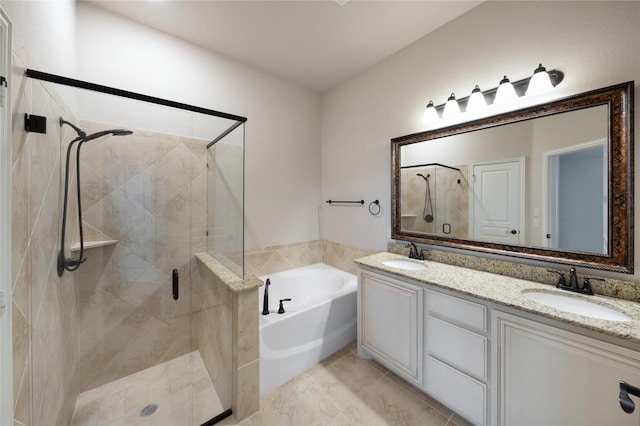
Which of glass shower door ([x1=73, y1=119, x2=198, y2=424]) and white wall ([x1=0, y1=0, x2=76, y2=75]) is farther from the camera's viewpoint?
glass shower door ([x1=73, y1=119, x2=198, y2=424])

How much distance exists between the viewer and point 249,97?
2590 mm

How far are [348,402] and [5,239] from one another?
6.45 feet

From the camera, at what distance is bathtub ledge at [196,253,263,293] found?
1.47m

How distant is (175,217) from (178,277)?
52 cm

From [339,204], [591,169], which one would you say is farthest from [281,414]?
[591,169]

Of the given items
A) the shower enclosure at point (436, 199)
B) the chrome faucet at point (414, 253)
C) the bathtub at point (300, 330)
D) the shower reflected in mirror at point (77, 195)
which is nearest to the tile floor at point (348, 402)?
the bathtub at point (300, 330)

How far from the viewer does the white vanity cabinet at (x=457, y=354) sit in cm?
135

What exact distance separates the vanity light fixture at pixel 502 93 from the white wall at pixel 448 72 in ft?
0.20

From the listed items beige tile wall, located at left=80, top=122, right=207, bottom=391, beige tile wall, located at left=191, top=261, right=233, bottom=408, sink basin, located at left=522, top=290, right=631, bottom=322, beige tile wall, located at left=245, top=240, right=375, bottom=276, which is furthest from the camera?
beige tile wall, located at left=245, top=240, right=375, bottom=276

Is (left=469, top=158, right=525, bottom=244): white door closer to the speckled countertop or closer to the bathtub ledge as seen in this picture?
the speckled countertop

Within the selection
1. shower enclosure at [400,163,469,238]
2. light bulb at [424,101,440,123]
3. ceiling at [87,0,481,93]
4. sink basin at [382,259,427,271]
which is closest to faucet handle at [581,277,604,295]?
Answer: shower enclosure at [400,163,469,238]

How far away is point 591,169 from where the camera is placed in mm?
1378

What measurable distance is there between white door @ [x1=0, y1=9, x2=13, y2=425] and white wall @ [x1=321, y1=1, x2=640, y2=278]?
2.43 meters

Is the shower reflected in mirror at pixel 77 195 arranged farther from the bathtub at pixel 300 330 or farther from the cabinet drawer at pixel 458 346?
the cabinet drawer at pixel 458 346
